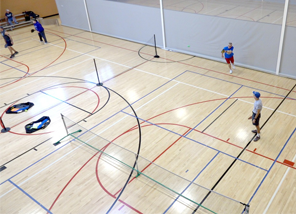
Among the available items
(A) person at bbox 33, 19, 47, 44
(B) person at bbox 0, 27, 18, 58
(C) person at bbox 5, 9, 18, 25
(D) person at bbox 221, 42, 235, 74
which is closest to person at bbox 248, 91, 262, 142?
(D) person at bbox 221, 42, 235, 74

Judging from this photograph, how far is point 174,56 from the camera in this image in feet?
46.1

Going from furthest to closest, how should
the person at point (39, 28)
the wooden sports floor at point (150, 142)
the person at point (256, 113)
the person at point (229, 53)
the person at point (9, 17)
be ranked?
1. the person at point (9, 17)
2. the person at point (39, 28)
3. the person at point (229, 53)
4. the person at point (256, 113)
5. the wooden sports floor at point (150, 142)

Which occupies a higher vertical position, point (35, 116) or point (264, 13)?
point (264, 13)

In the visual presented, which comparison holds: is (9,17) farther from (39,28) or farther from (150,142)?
(150,142)

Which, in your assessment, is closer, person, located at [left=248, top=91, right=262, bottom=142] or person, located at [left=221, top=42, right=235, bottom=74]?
person, located at [left=248, top=91, right=262, bottom=142]

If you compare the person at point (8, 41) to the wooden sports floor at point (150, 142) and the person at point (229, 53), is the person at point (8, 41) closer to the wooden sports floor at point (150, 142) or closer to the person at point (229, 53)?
the wooden sports floor at point (150, 142)

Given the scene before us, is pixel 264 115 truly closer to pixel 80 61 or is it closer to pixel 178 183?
pixel 178 183

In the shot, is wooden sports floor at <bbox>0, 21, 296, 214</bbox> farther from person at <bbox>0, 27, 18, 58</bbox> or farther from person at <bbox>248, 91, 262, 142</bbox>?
person at <bbox>0, 27, 18, 58</bbox>

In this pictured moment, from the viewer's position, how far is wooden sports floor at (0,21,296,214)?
6.53 m

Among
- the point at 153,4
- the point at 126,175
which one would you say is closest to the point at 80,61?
the point at 153,4

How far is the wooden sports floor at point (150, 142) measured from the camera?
6.53m

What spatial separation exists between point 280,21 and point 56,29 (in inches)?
615

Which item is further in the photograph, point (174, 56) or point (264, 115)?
point (174, 56)

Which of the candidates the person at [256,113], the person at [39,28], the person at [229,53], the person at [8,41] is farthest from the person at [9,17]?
the person at [256,113]
